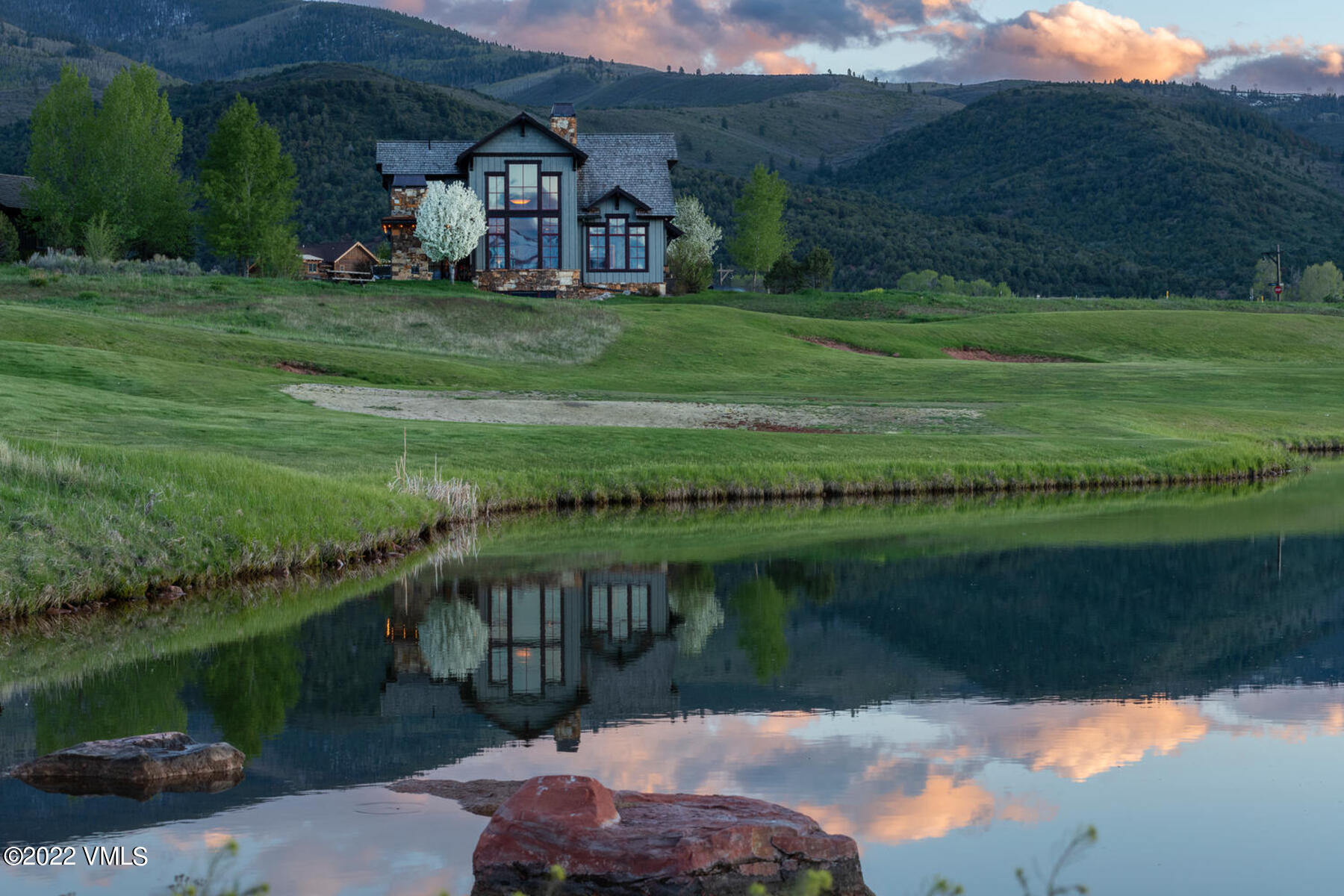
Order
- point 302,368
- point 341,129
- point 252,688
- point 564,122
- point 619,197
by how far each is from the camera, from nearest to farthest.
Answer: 1. point 252,688
2. point 302,368
3. point 619,197
4. point 564,122
5. point 341,129

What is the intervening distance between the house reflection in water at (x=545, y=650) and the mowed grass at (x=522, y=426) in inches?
140

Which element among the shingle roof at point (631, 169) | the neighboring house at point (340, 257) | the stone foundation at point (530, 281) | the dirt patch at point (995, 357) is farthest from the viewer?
the neighboring house at point (340, 257)

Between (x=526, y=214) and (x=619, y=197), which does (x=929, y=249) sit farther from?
(x=526, y=214)

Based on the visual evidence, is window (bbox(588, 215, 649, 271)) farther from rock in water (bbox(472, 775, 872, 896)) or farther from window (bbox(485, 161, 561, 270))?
rock in water (bbox(472, 775, 872, 896))

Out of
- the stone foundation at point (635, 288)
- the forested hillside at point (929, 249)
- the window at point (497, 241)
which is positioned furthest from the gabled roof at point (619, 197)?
the forested hillside at point (929, 249)

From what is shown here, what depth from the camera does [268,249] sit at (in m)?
86.8

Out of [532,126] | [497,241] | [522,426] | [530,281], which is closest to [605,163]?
[532,126]

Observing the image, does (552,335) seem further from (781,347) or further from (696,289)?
(696,289)

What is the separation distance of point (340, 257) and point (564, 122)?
5187 centimetres

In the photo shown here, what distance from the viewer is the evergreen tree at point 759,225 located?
101625 mm

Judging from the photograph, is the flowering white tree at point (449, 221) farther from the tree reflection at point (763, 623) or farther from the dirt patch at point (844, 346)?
the tree reflection at point (763, 623)

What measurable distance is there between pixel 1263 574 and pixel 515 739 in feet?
55.5

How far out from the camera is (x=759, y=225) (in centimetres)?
10150

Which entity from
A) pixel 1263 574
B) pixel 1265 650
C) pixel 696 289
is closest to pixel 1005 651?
pixel 1265 650
